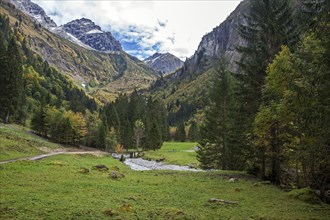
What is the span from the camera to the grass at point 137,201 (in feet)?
53.6

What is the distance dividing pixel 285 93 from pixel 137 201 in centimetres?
1338

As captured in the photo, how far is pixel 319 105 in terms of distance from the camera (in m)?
16.0

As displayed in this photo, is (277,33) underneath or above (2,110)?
above

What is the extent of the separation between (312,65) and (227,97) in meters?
32.6

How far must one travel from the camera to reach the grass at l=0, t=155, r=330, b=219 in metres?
16.3

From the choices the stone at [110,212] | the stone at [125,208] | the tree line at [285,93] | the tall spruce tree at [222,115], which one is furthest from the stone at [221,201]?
the tall spruce tree at [222,115]

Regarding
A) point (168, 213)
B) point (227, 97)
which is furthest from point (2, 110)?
point (168, 213)

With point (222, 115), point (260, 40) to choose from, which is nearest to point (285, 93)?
point (260, 40)

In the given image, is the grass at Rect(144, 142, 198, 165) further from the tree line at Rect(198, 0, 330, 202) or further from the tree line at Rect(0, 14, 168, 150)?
the tree line at Rect(198, 0, 330, 202)

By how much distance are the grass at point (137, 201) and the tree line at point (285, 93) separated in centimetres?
380

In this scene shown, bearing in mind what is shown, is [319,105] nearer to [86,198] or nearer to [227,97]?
[86,198]

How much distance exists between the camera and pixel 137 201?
20109 mm

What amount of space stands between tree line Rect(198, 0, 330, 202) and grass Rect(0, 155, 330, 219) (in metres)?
3.80

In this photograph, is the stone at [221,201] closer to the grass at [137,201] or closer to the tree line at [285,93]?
the grass at [137,201]
